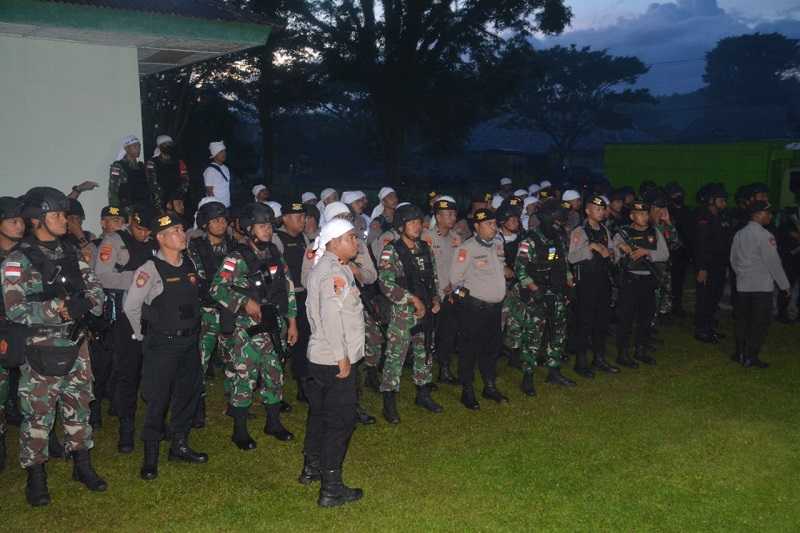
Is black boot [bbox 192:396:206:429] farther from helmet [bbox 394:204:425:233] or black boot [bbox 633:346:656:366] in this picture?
black boot [bbox 633:346:656:366]

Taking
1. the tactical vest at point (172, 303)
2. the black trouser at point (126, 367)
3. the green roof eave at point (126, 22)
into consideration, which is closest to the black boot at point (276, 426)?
the black trouser at point (126, 367)

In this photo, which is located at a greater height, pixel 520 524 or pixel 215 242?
pixel 215 242

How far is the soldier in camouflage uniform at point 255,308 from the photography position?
6262 millimetres

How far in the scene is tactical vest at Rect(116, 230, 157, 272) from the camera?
6844 mm

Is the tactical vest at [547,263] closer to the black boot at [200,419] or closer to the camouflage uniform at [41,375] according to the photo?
the black boot at [200,419]

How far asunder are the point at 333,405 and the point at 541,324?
355cm

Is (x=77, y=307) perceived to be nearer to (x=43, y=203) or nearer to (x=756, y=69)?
(x=43, y=203)

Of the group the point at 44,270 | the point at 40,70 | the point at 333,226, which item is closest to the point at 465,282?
the point at 333,226

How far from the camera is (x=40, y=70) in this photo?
905 centimetres

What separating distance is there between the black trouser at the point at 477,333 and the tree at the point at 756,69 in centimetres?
7652

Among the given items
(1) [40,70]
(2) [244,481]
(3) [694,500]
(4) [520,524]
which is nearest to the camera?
(4) [520,524]

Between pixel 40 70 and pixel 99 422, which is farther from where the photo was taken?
pixel 40 70

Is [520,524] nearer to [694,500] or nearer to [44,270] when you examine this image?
[694,500]

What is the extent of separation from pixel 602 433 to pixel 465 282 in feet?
6.81
